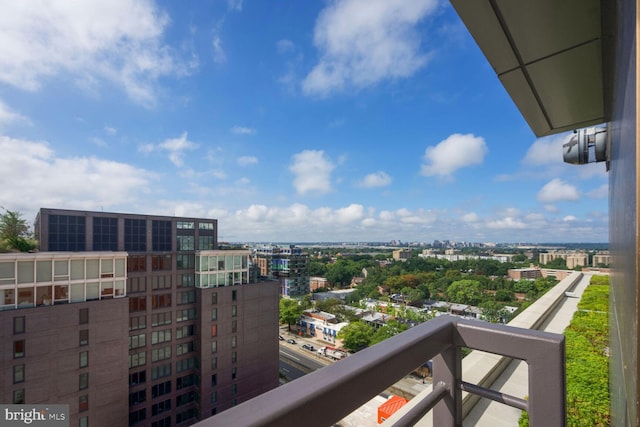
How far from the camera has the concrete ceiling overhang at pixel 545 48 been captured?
930 millimetres

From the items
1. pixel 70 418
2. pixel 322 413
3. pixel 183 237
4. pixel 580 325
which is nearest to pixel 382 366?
pixel 322 413

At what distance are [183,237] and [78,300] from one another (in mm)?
8787

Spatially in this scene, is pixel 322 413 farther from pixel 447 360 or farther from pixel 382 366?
pixel 447 360

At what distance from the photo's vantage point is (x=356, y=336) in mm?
19078

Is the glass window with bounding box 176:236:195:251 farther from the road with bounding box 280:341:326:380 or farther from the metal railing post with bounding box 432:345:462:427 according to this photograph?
the metal railing post with bounding box 432:345:462:427

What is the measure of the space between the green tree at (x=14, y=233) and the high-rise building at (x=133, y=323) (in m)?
2.44

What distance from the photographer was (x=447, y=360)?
A: 0.75 meters

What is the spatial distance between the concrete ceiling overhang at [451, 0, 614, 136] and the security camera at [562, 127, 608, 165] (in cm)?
21

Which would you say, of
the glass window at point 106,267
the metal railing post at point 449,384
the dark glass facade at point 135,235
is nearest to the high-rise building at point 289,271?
the dark glass facade at point 135,235

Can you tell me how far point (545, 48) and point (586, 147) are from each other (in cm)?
109

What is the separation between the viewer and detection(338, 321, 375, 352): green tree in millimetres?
19047

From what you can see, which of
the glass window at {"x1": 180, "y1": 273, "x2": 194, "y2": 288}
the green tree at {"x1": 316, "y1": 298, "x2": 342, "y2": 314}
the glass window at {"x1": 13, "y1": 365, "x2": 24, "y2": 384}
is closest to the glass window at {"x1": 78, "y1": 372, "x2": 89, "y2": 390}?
the glass window at {"x1": 13, "y1": 365, "x2": 24, "y2": 384}

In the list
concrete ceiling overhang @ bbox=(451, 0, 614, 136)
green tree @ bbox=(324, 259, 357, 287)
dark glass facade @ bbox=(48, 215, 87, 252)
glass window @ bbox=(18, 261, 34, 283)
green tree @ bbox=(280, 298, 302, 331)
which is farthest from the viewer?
green tree @ bbox=(324, 259, 357, 287)

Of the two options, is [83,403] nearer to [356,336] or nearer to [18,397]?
[18,397]
